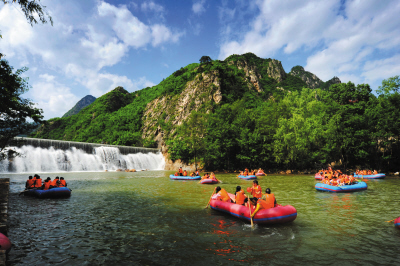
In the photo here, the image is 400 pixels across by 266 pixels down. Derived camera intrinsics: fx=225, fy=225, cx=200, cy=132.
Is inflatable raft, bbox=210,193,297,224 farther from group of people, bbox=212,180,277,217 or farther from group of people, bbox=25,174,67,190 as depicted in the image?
group of people, bbox=25,174,67,190

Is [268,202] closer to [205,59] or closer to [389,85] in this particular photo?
[389,85]

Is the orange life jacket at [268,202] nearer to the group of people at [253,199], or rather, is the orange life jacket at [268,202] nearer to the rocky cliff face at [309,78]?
the group of people at [253,199]

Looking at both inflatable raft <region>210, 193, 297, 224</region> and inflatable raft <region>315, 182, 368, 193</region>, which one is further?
inflatable raft <region>315, 182, 368, 193</region>

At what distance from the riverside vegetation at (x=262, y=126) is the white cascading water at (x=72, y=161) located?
23.1 ft

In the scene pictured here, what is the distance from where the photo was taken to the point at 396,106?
37.2 metres

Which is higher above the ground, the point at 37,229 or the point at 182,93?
the point at 182,93

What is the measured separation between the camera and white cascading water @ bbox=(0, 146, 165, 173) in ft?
110

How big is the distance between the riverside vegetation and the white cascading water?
704 cm

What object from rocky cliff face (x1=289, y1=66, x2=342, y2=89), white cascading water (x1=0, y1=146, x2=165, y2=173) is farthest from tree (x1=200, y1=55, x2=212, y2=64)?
rocky cliff face (x1=289, y1=66, x2=342, y2=89)

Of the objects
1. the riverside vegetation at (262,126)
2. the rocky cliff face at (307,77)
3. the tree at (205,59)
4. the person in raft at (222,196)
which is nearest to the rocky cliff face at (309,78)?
the rocky cliff face at (307,77)

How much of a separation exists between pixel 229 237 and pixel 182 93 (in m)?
65.8

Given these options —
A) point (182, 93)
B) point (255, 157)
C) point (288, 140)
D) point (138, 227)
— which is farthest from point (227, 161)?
point (138, 227)

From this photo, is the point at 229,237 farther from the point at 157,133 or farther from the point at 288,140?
the point at 157,133

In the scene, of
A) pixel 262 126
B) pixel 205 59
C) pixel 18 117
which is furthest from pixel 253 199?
pixel 205 59
